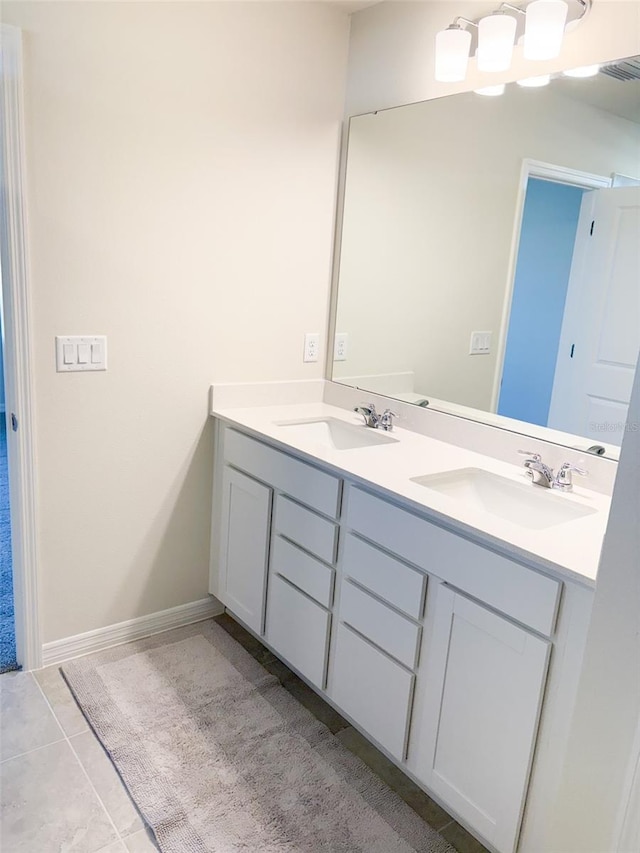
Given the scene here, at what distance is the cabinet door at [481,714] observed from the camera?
4.42ft

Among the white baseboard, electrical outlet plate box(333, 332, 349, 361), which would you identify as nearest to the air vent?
electrical outlet plate box(333, 332, 349, 361)

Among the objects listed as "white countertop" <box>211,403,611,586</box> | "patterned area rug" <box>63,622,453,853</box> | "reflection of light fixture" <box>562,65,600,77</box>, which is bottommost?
"patterned area rug" <box>63,622,453,853</box>

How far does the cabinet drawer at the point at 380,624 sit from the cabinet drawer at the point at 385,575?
0.10ft

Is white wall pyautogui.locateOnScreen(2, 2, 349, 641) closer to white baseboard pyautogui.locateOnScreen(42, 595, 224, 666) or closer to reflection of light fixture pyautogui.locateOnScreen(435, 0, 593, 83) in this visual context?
white baseboard pyautogui.locateOnScreen(42, 595, 224, 666)

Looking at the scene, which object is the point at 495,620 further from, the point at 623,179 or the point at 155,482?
the point at 155,482

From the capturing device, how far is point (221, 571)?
2.46 metres

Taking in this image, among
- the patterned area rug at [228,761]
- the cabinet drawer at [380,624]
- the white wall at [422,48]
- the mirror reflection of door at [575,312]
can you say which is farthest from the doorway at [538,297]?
the patterned area rug at [228,761]

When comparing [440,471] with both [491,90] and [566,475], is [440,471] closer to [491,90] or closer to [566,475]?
[566,475]

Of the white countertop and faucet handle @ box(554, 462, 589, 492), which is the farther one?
faucet handle @ box(554, 462, 589, 492)

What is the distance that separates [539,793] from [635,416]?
922mm

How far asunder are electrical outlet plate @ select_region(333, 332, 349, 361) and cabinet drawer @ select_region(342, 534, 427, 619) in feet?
3.31

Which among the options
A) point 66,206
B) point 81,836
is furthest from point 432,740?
point 66,206

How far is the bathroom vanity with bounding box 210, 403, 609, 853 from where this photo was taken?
51.9 inches

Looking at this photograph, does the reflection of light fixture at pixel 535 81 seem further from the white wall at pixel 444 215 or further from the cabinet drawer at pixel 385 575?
the cabinet drawer at pixel 385 575
